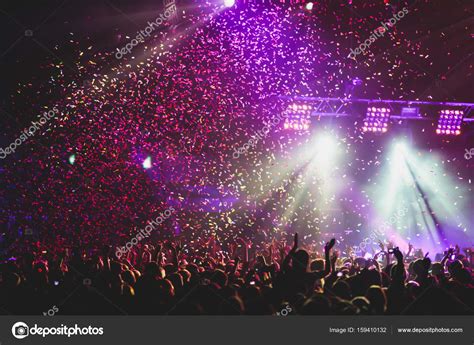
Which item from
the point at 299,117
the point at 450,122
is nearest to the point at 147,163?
the point at 299,117

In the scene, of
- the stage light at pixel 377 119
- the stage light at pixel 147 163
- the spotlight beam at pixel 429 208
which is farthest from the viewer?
the spotlight beam at pixel 429 208

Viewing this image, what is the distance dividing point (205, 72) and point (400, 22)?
4.77m

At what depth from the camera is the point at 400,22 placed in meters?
11.4

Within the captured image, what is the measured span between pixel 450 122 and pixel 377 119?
177 centimetres

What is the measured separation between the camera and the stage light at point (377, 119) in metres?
11.5

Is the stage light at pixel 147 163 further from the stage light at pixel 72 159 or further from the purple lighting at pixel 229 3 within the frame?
the purple lighting at pixel 229 3

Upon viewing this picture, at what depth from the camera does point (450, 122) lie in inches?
457

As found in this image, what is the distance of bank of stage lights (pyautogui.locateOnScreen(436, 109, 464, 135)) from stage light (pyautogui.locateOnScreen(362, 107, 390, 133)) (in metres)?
1.35

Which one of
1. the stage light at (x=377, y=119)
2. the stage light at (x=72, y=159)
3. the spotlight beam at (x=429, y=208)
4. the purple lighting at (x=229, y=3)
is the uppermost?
the purple lighting at (x=229, y=3)

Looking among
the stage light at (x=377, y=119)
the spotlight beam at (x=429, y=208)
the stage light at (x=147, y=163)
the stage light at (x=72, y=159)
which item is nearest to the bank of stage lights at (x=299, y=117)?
the stage light at (x=377, y=119)

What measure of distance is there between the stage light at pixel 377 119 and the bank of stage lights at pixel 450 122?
135 cm

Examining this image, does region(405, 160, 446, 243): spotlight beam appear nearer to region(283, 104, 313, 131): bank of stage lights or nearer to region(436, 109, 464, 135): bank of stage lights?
region(436, 109, 464, 135): bank of stage lights

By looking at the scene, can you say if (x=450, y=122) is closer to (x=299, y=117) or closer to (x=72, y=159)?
(x=299, y=117)

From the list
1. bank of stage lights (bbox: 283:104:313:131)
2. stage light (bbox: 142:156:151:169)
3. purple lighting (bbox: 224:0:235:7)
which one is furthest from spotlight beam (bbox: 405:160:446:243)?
purple lighting (bbox: 224:0:235:7)
